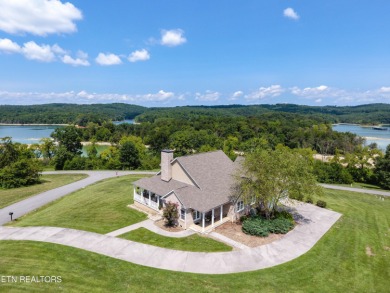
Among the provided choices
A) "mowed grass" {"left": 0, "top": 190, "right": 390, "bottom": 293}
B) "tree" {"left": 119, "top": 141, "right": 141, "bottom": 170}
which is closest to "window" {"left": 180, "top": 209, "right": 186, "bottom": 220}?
"mowed grass" {"left": 0, "top": 190, "right": 390, "bottom": 293}

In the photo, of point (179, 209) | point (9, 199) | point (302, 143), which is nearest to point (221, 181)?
point (179, 209)

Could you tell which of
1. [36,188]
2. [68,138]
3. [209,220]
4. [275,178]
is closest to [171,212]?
[209,220]

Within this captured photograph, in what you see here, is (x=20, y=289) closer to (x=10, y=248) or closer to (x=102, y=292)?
(x=102, y=292)

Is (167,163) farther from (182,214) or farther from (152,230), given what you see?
(152,230)

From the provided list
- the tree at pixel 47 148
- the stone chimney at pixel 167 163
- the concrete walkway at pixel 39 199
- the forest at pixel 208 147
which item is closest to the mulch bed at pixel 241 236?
the stone chimney at pixel 167 163

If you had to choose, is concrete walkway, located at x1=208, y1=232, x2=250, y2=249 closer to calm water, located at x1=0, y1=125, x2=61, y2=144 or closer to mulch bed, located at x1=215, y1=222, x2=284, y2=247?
mulch bed, located at x1=215, y1=222, x2=284, y2=247
